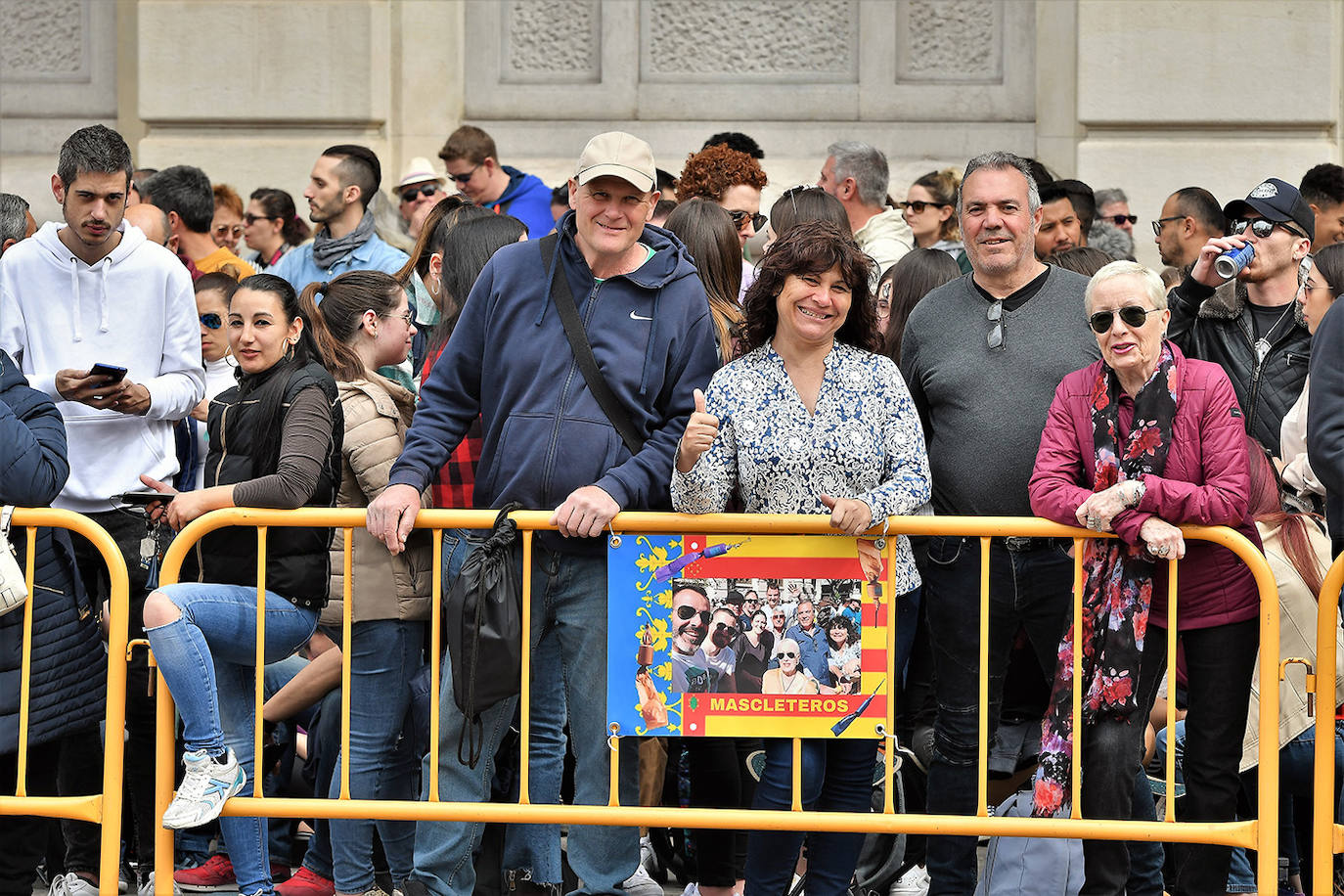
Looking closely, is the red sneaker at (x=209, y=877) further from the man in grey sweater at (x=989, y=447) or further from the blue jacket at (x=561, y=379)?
the man in grey sweater at (x=989, y=447)

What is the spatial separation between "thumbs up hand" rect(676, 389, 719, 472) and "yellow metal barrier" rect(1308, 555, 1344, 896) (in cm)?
Answer: 181

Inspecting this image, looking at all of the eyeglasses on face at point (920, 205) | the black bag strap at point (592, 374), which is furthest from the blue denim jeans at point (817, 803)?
the eyeglasses on face at point (920, 205)

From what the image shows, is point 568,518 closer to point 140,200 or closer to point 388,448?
point 388,448

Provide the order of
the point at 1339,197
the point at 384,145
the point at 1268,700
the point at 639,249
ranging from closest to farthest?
the point at 1268,700, the point at 639,249, the point at 1339,197, the point at 384,145

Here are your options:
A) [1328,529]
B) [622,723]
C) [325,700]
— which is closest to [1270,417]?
[1328,529]

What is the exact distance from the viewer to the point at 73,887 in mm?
5996

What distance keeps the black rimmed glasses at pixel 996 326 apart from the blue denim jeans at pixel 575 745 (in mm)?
1389

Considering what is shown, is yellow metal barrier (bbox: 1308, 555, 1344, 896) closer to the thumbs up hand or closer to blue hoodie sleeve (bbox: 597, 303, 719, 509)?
the thumbs up hand

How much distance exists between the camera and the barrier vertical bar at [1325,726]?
4977mm

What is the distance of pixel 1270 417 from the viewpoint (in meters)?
6.13

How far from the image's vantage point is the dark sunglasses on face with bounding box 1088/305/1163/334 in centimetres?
500

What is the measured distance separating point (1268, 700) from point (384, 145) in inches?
303

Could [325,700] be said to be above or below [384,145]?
below

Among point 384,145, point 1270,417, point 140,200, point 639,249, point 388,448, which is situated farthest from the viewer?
point 384,145
